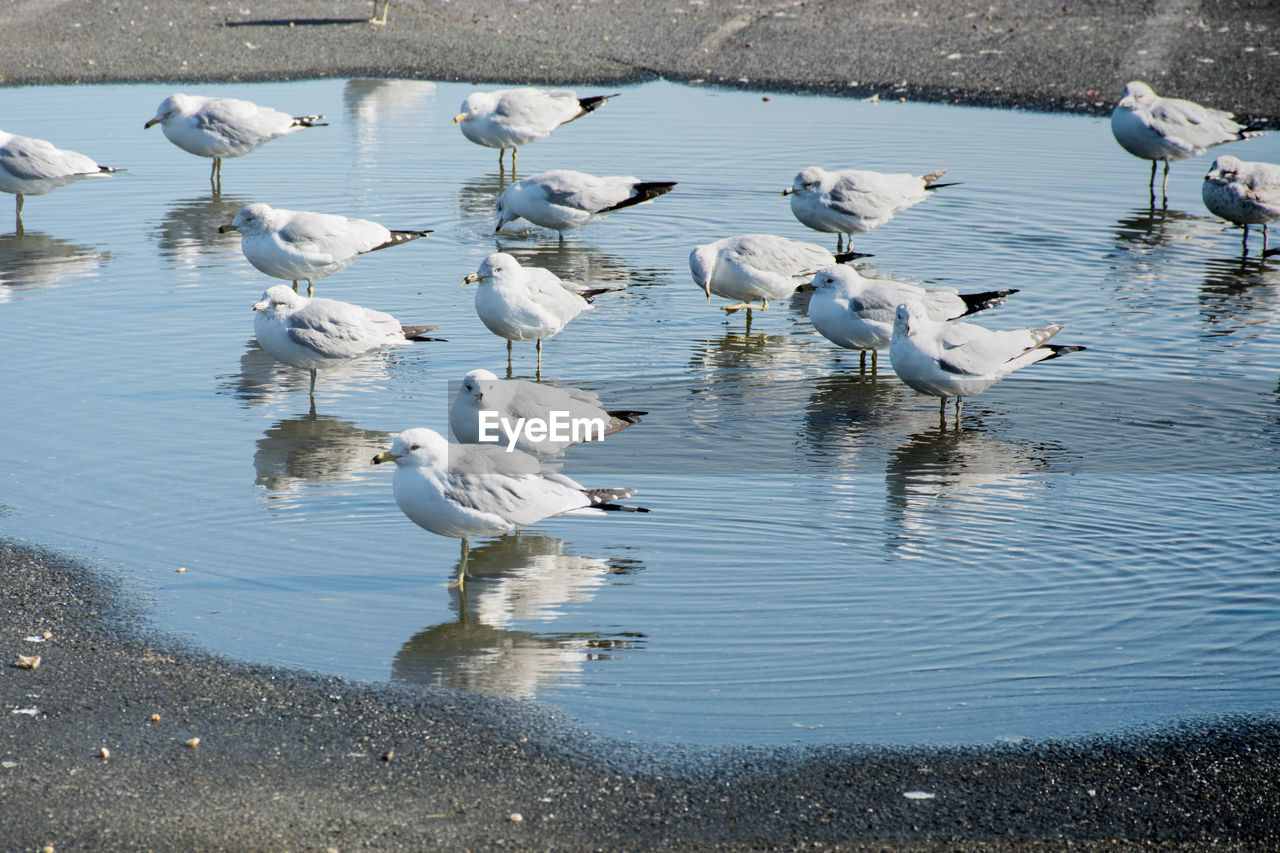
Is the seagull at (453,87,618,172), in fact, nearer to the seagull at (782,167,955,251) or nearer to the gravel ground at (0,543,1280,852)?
the seagull at (782,167,955,251)

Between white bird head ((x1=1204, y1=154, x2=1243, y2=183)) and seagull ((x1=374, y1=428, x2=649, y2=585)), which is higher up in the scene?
white bird head ((x1=1204, y1=154, x2=1243, y2=183))

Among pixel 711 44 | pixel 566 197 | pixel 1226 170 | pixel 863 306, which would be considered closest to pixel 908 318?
pixel 863 306

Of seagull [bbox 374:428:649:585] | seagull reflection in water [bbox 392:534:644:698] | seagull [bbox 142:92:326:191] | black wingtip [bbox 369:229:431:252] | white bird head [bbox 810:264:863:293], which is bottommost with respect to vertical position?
seagull reflection in water [bbox 392:534:644:698]

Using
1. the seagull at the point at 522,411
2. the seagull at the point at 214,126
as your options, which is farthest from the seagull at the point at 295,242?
the seagull at the point at 214,126

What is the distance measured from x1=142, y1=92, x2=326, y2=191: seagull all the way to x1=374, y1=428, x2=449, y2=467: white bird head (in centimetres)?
996

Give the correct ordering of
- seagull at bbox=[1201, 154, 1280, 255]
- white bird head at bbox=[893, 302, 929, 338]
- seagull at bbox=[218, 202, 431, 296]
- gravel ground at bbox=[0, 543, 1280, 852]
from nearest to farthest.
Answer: gravel ground at bbox=[0, 543, 1280, 852]
white bird head at bbox=[893, 302, 929, 338]
seagull at bbox=[218, 202, 431, 296]
seagull at bbox=[1201, 154, 1280, 255]

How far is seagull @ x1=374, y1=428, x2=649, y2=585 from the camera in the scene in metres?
6.27

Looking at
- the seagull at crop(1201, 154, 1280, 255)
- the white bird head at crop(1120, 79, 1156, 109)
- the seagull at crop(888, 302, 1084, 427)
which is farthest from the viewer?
the white bird head at crop(1120, 79, 1156, 109)


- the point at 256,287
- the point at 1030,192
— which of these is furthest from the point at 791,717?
the point at 1030,192

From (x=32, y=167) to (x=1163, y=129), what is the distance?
1193 centimetres

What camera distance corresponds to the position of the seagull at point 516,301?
31.0ft

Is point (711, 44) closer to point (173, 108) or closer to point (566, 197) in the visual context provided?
point (173, 108)

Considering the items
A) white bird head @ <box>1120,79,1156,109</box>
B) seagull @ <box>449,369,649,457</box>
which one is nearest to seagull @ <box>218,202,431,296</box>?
seagull @ <box>449,369,649,457</box>

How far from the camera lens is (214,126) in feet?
49.9
